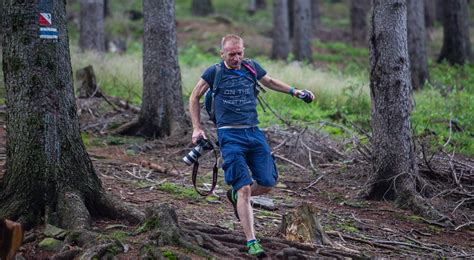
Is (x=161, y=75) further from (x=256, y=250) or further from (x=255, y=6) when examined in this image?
(x=255, y=6)

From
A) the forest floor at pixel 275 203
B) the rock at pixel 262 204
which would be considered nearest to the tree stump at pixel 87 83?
the forest floor at pixel 275 203

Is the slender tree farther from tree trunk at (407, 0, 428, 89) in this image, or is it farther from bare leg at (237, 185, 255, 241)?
tree trunk at (407, 0, 428, 89)

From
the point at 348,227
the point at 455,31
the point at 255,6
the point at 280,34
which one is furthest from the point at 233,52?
the point at 255,6

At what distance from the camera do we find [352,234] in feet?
25.8

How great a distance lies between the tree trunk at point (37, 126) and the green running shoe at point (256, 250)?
1.46 m

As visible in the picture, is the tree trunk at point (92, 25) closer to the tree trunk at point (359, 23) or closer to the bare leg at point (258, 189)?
the tree trunk at point (359, 23)

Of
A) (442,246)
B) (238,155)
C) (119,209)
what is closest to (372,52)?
(442,246)

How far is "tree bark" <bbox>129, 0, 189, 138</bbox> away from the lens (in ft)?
39.8

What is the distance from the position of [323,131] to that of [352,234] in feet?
17.3

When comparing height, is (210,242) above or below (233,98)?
below

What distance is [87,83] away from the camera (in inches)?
559

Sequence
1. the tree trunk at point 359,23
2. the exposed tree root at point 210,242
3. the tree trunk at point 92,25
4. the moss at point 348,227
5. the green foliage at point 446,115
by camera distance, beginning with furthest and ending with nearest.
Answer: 1. the tree trunk at point 359,23
2. the tree trunk at point 92,25
3. the green foliage at point 446,115
4. the moss at point 348,227
5. the exposed tree root at point 210,242

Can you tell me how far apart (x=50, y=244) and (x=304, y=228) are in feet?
7.65

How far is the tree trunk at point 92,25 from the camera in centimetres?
1961
